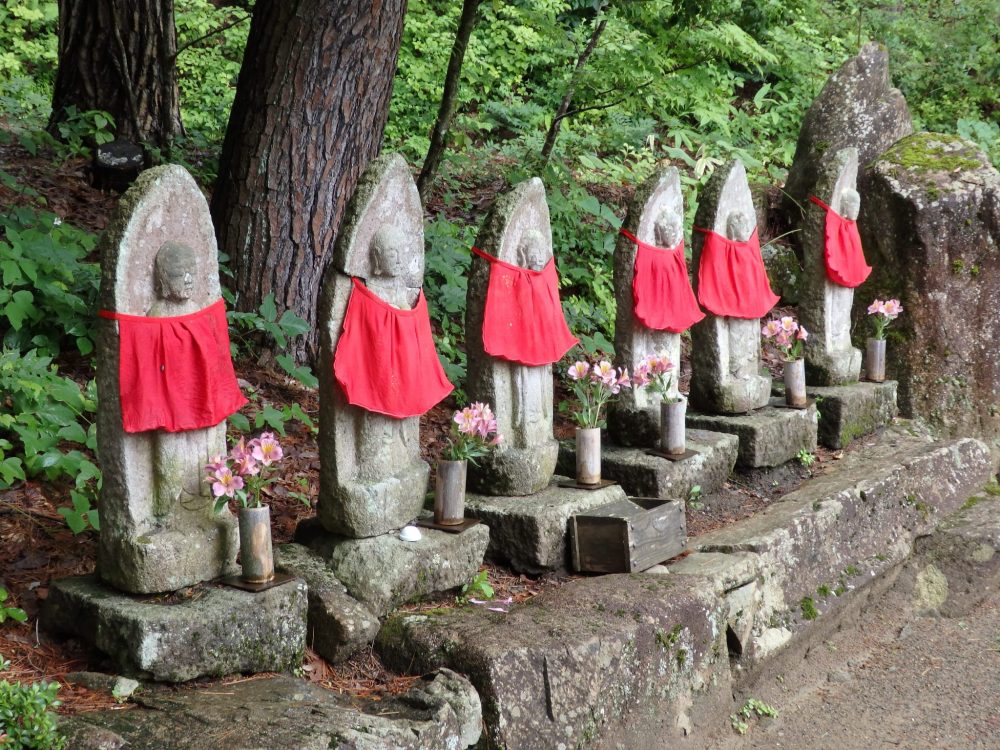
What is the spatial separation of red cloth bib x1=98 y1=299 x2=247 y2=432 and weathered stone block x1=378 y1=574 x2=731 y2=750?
97 cm

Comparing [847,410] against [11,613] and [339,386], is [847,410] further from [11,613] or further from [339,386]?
[11,613]

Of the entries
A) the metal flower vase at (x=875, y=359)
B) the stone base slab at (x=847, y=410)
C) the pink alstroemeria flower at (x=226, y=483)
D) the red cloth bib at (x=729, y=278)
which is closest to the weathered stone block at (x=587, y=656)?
the pink alstroemeria flower at (x=226, y=483)

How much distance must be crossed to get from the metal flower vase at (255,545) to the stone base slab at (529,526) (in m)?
1.09

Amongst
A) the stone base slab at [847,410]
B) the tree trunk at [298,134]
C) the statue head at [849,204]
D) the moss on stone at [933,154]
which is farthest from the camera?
the moss on stone at [933,154]

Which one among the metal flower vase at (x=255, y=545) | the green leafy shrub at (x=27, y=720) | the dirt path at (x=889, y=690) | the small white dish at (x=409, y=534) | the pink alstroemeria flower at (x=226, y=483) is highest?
the pink alstroemeria flower at (x=226, y=483)

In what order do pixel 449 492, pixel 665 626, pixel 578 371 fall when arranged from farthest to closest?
pixel 578 371 < pixel 449 492 < pixel 665 626

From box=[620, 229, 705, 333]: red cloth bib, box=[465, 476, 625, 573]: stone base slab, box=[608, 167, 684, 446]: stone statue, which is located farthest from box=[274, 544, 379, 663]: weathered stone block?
box=[620, 229, 705, 333]: red cloth bib

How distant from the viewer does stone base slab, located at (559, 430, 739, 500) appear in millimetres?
4773

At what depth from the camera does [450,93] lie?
246 inches

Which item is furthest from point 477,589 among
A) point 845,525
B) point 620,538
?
point 845,525

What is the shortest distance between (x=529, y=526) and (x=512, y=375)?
2.06 feet

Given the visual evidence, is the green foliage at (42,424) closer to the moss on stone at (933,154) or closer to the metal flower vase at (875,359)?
the metal flower vase at (875,359)

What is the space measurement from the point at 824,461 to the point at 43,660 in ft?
14.0

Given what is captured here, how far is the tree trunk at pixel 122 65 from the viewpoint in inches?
262
